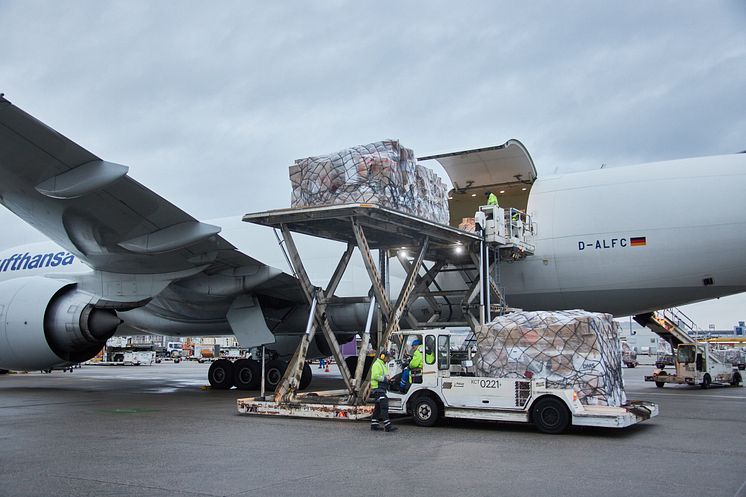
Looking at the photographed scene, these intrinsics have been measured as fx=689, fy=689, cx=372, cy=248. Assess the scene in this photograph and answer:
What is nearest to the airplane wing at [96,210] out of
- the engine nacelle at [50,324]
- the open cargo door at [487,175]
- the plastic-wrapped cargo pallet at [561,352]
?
the engine nacelle at [50,324]

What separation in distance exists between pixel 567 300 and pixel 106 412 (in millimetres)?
10129

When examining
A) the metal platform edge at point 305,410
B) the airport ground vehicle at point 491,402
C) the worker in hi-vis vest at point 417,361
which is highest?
the worker in hi-vis vest at point 417,361

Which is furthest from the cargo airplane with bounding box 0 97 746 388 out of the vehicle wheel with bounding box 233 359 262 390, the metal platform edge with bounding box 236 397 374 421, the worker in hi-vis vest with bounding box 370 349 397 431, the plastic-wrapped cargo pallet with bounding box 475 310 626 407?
the worker in hi-vis vest with bounding box 370 349 397 431

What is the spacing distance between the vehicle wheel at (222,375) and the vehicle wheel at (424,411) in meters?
9.34

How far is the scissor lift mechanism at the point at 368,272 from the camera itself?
11969 mm

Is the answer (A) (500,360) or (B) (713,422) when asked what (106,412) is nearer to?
(A) (500,360)

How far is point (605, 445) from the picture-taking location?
8.70m

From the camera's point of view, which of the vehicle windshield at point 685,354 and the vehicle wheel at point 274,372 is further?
the vehicle windshield at point 685,354

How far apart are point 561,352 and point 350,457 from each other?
450 centimetres

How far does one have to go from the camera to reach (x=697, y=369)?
829 inches

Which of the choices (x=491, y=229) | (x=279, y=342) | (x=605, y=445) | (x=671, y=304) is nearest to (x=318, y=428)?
(x=605, y=445)

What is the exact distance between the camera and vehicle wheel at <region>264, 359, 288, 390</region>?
17.8 metres

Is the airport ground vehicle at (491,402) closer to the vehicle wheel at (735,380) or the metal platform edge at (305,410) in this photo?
the metal platform edge at (305,410)

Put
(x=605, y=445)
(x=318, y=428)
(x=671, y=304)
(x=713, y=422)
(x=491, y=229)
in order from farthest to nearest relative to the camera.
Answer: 1. (x=671, y=304)
2. (x=491, y=229)
3. (x=713, y=422)
4. (x=318, y=428)
5. (x=605, y=445)
